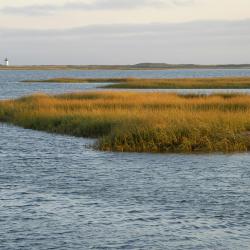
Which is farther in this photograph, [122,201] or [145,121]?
[145,121]

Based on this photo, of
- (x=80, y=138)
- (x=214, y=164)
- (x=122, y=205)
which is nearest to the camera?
(x=122, y=205)

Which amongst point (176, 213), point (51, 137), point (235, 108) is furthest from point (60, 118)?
point (176, 213)

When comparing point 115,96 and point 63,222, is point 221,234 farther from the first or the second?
point 115,96

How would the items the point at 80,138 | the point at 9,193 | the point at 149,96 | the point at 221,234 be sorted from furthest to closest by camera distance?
the point at 149,96, the point at 80,138, the point at 9,193, the point at 221,234

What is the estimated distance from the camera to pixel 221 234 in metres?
14.0

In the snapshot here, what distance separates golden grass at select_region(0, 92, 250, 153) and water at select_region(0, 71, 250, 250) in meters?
0.98

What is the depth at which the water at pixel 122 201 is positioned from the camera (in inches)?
543

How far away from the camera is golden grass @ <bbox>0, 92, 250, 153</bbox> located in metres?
25.7

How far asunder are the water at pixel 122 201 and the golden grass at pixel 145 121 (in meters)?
0.98

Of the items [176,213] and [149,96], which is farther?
[149,96]

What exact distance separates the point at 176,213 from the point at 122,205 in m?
1.53

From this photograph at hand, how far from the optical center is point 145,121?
27.3 m

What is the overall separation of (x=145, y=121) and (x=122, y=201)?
34.1 ft

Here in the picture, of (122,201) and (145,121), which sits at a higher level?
(145,121)
